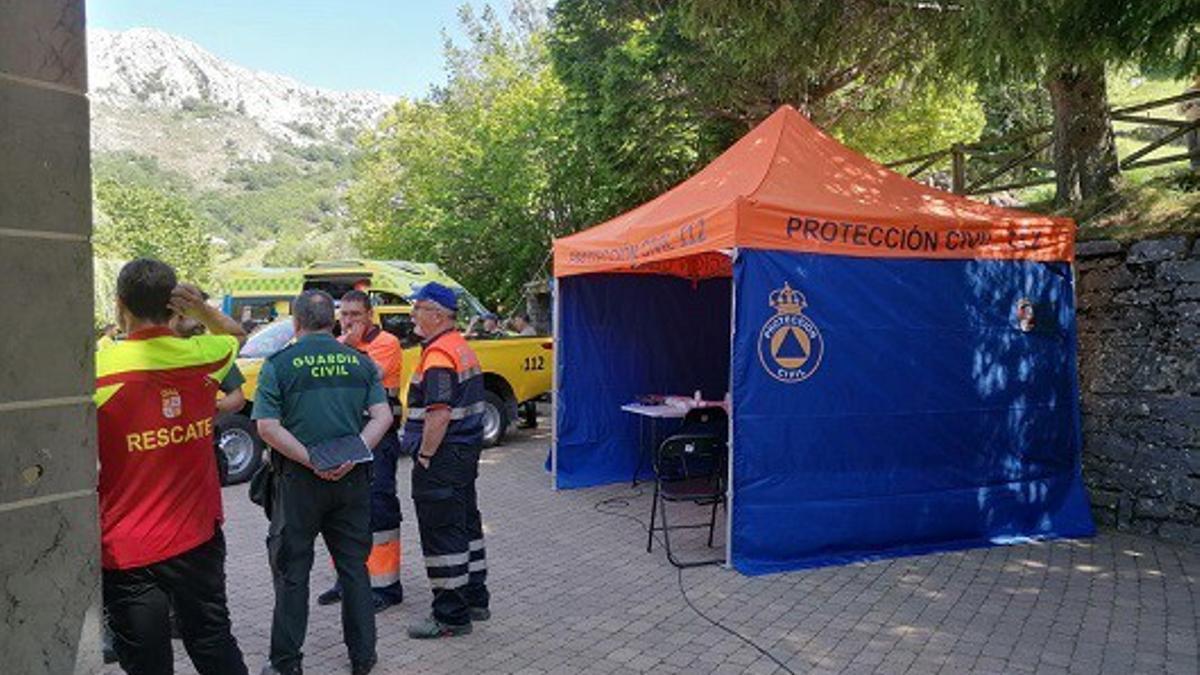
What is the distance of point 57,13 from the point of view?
4.93 feet

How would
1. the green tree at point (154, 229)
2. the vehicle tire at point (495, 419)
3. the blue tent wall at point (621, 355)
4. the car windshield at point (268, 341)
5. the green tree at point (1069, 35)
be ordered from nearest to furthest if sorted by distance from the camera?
the green tree at point (1069, 35)
the blue tent wall at point (621, 355)
the car windshield at point (268, 341)
the vehicle tire at point (495, 419)
the green tree at point (154, 229)

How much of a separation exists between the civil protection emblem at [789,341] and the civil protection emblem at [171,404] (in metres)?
3.80

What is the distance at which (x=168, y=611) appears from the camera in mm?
3113

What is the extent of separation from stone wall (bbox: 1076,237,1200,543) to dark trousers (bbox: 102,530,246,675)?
6.65 meters

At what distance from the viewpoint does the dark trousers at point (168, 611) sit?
2.99 metres

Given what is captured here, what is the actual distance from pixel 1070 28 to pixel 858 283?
7.36ft

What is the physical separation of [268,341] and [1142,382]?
8.66 metres

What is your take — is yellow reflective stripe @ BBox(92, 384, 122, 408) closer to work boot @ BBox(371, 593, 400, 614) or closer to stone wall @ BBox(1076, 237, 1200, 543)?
work boot @ BBox(371, 593, 400, 614)

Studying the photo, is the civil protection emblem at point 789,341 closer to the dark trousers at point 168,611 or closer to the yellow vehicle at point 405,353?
the yellow vehicle at point 405,353

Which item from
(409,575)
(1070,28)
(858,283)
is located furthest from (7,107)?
(1070,28)

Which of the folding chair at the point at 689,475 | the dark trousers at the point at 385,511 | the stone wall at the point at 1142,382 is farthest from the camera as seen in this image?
the stone wall at the point at 1142,382

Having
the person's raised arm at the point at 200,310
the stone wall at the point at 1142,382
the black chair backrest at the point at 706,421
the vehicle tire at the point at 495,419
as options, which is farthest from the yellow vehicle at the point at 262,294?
the person's raised arm at the point at 200,310

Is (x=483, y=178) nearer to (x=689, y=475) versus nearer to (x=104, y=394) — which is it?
(x=689, y=475)

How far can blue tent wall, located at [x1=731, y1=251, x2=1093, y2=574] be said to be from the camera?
6023 mm
